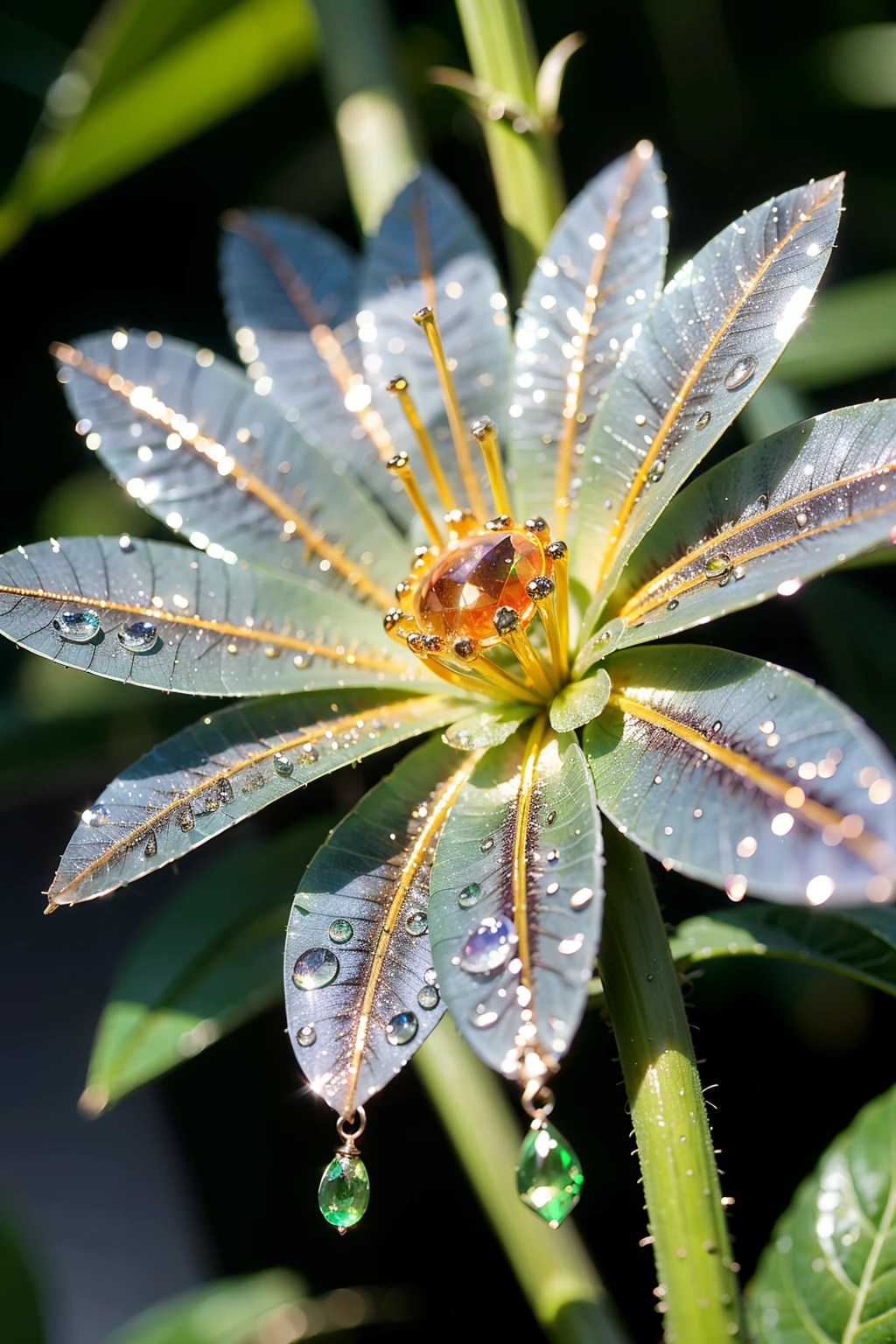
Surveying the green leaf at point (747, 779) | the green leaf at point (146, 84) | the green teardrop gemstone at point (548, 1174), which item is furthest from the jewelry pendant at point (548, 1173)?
the green leaf at point (146, 84)

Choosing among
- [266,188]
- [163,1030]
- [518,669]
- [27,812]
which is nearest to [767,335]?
[518,669]

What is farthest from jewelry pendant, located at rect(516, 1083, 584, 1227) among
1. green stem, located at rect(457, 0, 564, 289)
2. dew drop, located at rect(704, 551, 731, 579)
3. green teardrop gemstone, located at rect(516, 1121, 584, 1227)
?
green stem, located at rect(457, 0, 564, 289)

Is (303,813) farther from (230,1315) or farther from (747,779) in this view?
(747,779)

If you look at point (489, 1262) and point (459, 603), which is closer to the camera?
point (459, 603)

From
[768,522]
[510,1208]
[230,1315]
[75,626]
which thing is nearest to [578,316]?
[768,522]

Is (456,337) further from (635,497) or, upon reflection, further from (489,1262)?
(489,1262)

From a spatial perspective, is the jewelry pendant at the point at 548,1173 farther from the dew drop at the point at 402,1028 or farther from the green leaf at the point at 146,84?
the green leaf at the point at 146,84
